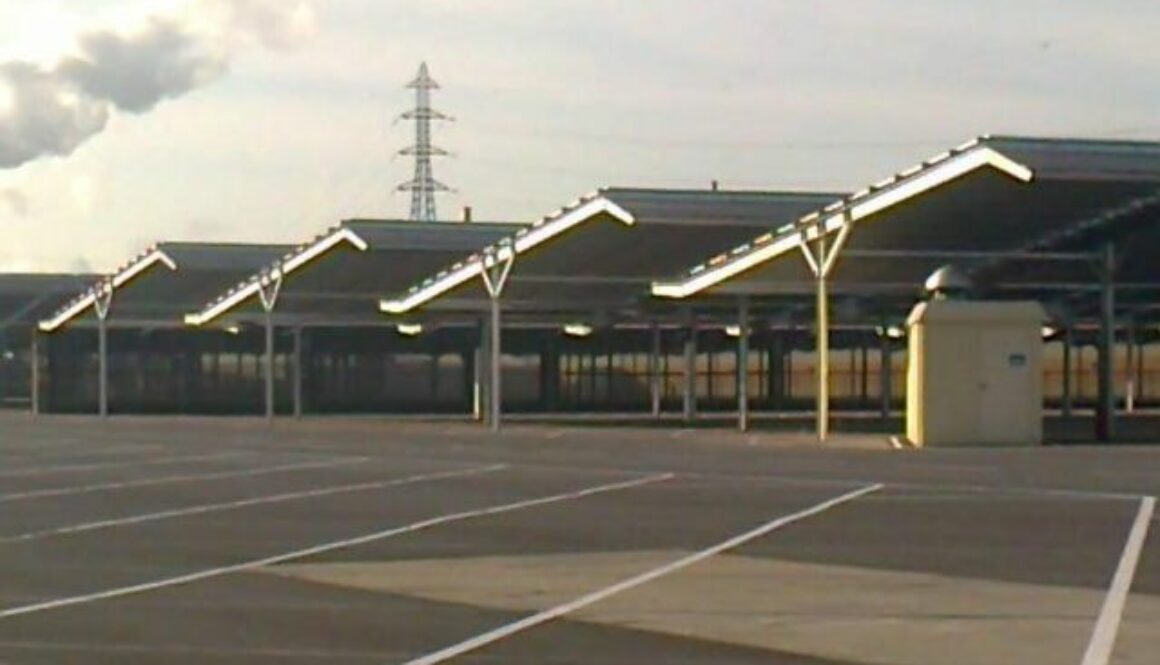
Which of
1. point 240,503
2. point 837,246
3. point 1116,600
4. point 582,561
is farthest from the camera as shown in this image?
point 837,246

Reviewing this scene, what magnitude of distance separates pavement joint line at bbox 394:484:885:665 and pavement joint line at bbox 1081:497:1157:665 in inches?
126

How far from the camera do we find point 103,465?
34625mm

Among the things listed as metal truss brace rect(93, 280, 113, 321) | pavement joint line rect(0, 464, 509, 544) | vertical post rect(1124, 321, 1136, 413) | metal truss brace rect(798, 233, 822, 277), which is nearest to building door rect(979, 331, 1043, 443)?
metal truss brace rect(798, 233, 822, 277)

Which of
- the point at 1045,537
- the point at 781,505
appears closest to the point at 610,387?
the point at 781,505

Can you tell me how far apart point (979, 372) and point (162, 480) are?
1421cm

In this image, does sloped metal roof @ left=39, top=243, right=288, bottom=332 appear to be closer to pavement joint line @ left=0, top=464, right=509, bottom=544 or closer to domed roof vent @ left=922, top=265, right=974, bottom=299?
domed roof vent @ left=922, top=265, right=974, bottom=299

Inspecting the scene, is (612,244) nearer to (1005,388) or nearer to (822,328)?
(822,328)

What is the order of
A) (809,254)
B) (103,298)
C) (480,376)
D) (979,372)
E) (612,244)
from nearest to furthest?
(979,372) → (809,254) → (612,244) → (480,376) → (103,298)

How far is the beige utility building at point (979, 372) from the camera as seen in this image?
123ft

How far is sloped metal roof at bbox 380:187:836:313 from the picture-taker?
43.6m

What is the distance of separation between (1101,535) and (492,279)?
28.8 m

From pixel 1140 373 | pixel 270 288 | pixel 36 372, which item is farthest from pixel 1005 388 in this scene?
pixel 36 372

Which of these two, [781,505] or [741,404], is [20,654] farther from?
[741,404]

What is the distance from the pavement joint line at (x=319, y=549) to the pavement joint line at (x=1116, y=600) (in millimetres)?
6394
